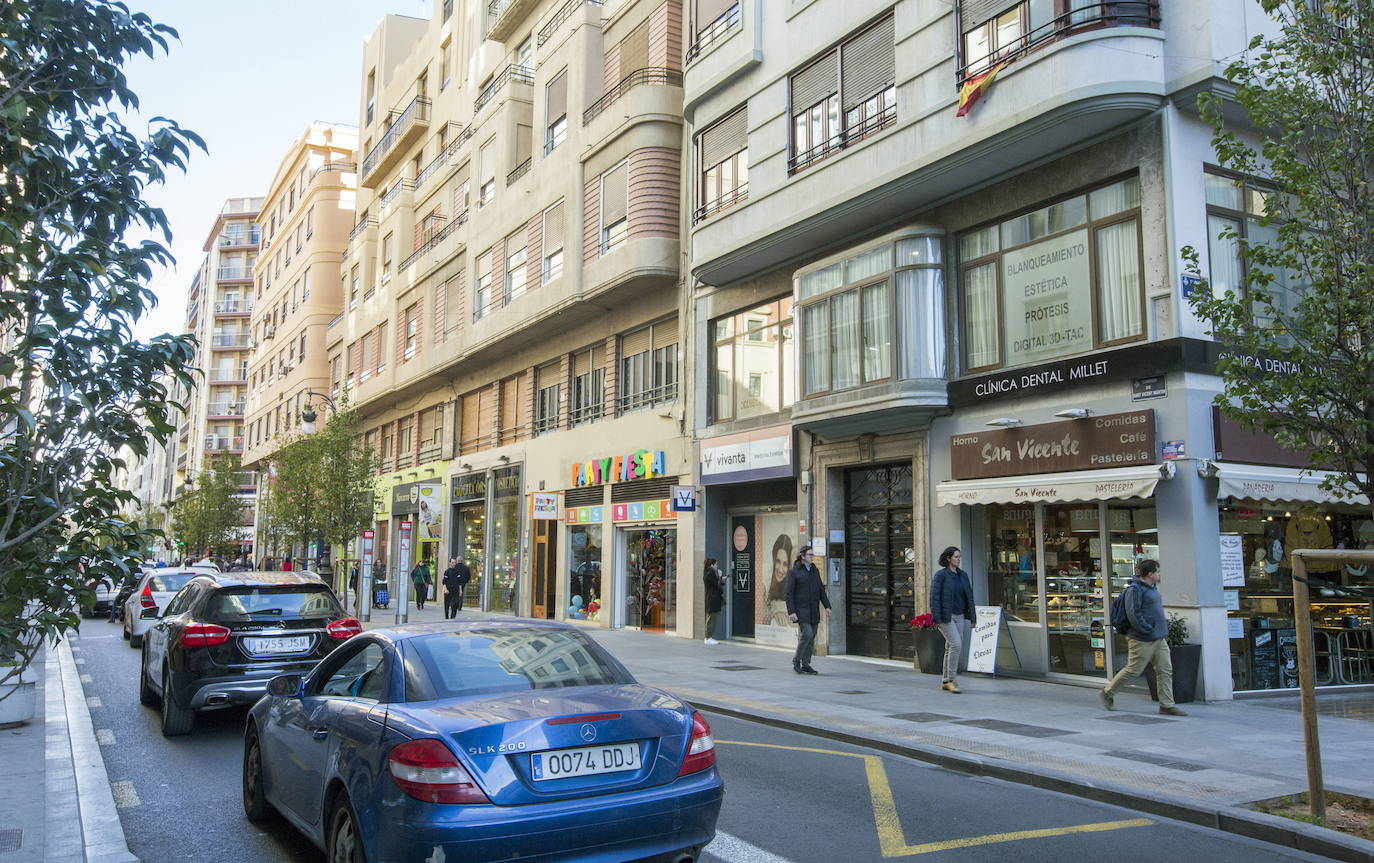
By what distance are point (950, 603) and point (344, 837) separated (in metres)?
9.64

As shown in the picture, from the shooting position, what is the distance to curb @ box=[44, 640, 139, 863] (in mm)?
5617

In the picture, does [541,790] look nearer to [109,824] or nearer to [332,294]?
[109,824]

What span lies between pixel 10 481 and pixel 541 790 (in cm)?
269

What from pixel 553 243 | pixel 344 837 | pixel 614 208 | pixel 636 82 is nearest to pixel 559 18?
pixel 636 82

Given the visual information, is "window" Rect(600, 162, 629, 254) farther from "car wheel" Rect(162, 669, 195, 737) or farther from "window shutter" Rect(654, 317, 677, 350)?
"car wheel" Rect(162, 669, 195, 737)

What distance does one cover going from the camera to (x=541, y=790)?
4.38 m

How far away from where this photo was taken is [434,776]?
4.27m

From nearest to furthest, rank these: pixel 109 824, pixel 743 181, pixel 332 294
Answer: pixel 109 824 → pixel 743 181 → pixel 332 294

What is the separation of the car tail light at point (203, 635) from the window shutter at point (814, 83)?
13001 mm

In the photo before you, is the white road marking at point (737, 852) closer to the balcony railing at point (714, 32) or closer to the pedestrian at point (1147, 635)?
the pedestrian at point (1147, 635)

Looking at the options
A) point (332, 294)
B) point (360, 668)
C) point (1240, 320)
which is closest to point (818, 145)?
point (1240, 320)

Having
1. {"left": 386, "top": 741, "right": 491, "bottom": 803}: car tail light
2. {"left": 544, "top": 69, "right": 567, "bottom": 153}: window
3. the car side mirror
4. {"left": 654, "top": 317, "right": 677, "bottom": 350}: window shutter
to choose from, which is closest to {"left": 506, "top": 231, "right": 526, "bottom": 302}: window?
{"left": 544, "top": 69, "right": 567, "bottom": 153}: window

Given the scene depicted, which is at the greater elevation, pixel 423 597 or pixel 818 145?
pixel 818 145

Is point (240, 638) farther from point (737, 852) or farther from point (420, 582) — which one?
point (420, 582)
